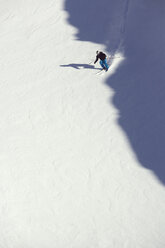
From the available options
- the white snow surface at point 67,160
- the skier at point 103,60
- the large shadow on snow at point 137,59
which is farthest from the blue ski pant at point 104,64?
the large shadow on snow at point 137,59

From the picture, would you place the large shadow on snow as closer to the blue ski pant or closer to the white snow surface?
the white snow surface

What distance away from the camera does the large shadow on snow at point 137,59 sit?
16234mm

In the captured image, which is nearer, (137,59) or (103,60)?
(103,60)

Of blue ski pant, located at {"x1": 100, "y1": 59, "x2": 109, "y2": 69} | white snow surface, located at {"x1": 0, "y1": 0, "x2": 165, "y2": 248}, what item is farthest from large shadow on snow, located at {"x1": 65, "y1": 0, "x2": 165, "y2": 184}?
blue ski pant, located at {"x1": 100, "y1": 59, "x2": 109, "y2": 69}

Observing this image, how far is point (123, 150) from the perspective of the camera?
52.2 ft

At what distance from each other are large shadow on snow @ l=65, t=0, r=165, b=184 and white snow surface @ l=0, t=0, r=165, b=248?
43 cm

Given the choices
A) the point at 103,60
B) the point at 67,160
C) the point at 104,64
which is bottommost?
the point at 67,160

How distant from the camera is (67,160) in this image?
625 inches

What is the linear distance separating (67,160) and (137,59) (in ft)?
26.6

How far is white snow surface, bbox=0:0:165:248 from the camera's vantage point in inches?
A: 517

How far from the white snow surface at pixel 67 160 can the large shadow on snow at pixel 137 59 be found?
0.43 m

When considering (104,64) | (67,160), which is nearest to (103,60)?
(104,64)

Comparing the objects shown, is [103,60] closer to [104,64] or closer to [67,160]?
[104,64]

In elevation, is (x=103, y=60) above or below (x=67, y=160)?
above
